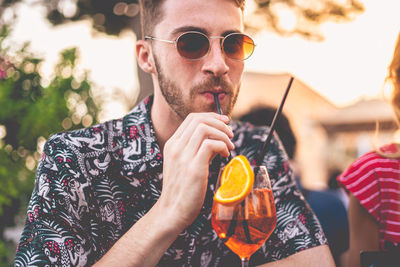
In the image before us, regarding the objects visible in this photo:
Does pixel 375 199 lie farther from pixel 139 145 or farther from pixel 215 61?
pixel 139 145

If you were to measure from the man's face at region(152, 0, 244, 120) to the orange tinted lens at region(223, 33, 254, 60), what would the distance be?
0.04 m

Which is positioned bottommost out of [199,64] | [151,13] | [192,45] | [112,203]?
[112,203]

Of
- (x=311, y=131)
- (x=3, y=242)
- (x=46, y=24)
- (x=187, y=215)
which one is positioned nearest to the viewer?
(x=187, y=215)

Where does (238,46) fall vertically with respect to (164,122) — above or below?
above

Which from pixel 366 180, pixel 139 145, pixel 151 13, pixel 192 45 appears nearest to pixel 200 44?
pixel 192 45

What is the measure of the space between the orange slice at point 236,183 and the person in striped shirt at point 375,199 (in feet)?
3.57

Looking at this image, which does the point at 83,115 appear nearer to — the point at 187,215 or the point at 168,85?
the point at 168,85

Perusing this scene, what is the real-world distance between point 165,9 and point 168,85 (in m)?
0.44

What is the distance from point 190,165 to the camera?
4.38ft

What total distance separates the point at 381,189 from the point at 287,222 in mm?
663

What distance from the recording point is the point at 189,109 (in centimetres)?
196

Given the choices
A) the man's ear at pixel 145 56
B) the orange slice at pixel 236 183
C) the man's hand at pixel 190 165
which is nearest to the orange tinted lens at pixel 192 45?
the man's ear at pixel 145 56

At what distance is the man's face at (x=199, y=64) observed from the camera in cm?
193

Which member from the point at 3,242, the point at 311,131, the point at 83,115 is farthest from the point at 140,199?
the point at 311,131
